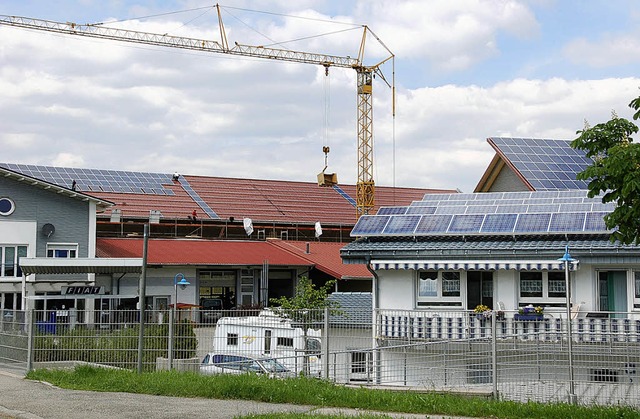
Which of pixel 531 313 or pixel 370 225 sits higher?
pixel 370 225

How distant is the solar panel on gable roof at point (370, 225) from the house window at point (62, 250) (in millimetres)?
21676

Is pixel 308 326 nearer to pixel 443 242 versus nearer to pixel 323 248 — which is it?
pixel 443 242

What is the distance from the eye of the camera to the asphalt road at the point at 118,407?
14273 mm

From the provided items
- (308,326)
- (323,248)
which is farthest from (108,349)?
(323,248)

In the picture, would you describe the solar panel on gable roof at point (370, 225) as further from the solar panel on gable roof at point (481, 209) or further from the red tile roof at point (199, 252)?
the red tile roof at point (199, 252)

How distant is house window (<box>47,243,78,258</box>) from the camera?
143 ft

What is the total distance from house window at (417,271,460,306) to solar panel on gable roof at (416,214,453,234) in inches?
50.1

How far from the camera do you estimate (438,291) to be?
25516 mm

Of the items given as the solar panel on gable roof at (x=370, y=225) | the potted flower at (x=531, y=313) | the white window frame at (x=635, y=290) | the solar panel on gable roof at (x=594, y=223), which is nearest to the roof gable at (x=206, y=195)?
the solar panel on gable roof at (x=370, y=225)

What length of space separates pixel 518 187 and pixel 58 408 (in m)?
28.7

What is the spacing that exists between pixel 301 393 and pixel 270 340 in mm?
3297

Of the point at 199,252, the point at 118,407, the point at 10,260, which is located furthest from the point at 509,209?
the point at 199,252

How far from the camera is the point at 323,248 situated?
5788 centimetres

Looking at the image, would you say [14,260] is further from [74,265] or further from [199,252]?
[199,252]
